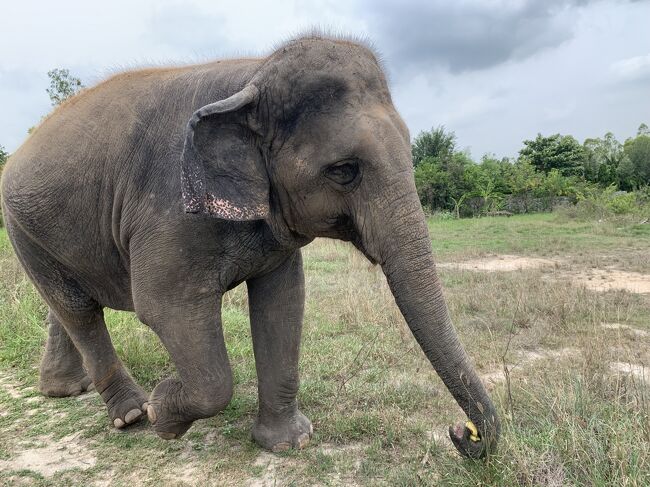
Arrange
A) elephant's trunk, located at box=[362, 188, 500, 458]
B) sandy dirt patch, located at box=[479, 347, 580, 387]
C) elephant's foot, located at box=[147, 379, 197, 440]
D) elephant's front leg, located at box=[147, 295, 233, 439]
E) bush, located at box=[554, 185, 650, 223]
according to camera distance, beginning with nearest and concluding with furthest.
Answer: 1. elephant's trunk, located at box=[362, 188, 500, 458]
2. elephant's front leg, located at box=[147, 295, 233, 439]
3. elephant's foot, located at box=[147, 379, 197, 440]
4. sandy dirt patch, located at box=[479, 347, 580, 387]
5. bush, located at box=[554, 185, 650, 223]

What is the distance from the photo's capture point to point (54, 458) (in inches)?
125

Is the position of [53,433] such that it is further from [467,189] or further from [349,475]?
[467,189]

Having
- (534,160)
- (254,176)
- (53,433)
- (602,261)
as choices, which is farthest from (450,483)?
(534,160)

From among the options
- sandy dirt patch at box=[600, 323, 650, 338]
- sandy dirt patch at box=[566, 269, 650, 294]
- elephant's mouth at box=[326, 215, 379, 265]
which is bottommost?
sandy dirt patch at box=[566, 269, 650, 294]

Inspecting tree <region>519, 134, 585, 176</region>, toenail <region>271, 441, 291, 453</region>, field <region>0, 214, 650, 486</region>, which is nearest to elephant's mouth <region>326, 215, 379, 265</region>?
field <region>0, 214, 650, 486</region>

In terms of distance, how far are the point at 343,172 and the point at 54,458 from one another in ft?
7.96

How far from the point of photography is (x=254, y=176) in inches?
96.7

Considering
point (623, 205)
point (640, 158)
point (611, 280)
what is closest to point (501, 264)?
point (611, 280)

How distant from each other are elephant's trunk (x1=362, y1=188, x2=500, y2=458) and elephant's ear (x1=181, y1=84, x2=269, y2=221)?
0.60 m

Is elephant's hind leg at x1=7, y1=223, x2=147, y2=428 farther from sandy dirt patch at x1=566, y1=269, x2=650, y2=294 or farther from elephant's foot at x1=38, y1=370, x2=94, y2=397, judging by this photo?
sandy dirt patch at x1=566, y1=269, x2=650, y2=294

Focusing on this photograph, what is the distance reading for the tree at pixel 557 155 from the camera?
34.9 m

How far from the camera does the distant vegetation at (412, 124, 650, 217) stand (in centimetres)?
2916

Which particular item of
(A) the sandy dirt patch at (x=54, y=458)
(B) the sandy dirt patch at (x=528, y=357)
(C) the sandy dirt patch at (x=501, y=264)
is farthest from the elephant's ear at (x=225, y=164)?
(C) the sandy dirt patch at (x=501, y=264)

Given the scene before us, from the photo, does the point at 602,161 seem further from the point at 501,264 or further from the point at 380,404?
the point at 380,404
